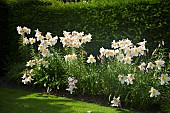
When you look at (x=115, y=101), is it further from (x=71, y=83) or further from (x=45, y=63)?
(x=45, y=63)

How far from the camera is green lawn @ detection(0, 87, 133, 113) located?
5617 millimetres

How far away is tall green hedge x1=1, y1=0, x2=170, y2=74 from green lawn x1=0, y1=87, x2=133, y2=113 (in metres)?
1.71

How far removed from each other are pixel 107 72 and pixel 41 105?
131 cm

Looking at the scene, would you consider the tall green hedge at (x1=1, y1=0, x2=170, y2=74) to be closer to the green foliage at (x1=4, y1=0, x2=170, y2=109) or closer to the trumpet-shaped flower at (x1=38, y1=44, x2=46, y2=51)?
the green foliage at (x1=4, y1=0, x2=170, y2=109)

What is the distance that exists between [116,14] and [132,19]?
37 cm

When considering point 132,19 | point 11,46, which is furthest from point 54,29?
point 132,19

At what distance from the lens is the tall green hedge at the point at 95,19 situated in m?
6.96

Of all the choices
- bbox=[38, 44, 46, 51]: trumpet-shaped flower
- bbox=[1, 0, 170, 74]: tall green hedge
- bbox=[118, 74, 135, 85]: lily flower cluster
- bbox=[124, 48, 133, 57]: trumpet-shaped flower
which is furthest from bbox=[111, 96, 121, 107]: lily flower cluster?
bbox=[1, 0, 170, 74]: tall green hedge

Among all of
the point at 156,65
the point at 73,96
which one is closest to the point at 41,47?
the point at 73,96

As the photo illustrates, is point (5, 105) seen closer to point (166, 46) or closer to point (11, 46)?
point (11, 46)

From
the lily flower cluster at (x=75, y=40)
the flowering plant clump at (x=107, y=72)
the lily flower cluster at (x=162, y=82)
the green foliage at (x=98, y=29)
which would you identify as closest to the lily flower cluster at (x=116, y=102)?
the flowering plant clump at (x=107, y=72)

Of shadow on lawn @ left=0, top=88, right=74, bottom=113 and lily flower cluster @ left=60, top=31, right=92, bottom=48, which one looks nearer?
shadow on lawn @ left=0, top=88, right=74, bottom=113

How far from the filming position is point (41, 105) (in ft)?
19.4

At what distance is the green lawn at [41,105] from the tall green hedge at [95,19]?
1.71m
